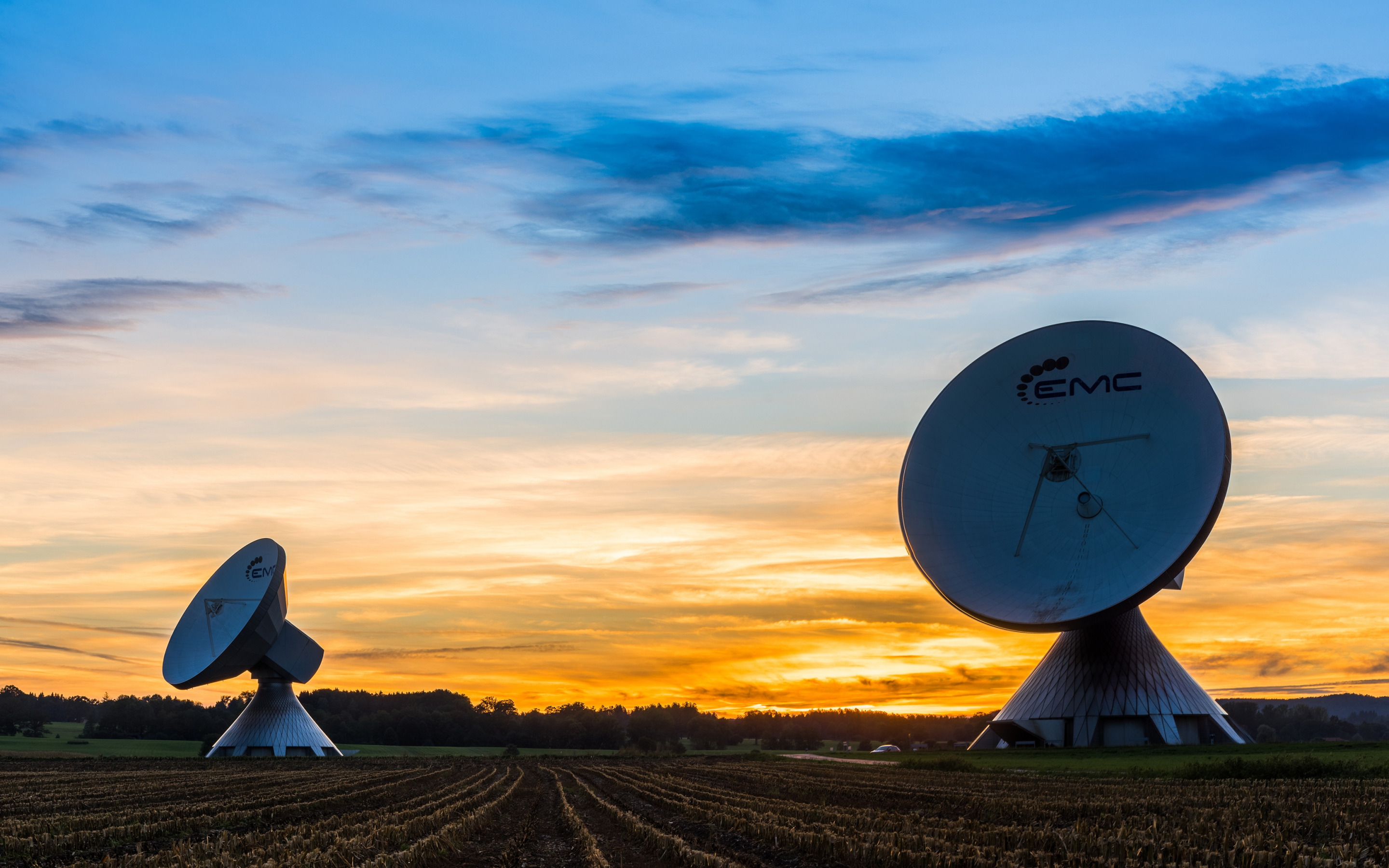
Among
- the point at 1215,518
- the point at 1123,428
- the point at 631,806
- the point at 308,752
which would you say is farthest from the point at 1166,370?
the point at 308,752

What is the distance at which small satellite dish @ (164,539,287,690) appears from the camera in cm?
8625

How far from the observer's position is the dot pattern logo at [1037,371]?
68375mm

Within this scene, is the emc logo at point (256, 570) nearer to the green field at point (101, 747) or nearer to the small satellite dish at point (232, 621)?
the small satellite dish at point (232, 621)

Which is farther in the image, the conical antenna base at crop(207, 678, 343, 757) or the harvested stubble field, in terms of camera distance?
the conical antenna base at crop(207, 678, 343, 757)

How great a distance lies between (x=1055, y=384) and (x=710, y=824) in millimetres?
46271

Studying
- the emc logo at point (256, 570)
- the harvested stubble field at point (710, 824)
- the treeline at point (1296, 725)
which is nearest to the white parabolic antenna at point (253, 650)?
the emc logo at point (256, 570)

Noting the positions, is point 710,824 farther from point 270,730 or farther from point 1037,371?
point 270,730

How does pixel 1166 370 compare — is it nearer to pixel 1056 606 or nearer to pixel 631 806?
pixel 1056 606

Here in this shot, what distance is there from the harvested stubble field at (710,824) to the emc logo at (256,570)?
110 ft

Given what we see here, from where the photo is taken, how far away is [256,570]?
89938 millimetres

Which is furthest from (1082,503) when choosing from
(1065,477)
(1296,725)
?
(1296,725)

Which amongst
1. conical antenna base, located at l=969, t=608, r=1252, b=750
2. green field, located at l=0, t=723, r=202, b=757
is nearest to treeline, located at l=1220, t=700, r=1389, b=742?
conical antenna base, located at l=969, t=608, r=1252, b=750

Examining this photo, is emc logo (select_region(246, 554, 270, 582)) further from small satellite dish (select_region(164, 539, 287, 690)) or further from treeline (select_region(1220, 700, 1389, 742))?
treeline (select_region(1220, 700, 1389, 742))

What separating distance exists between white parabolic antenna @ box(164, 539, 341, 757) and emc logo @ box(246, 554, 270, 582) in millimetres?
60
